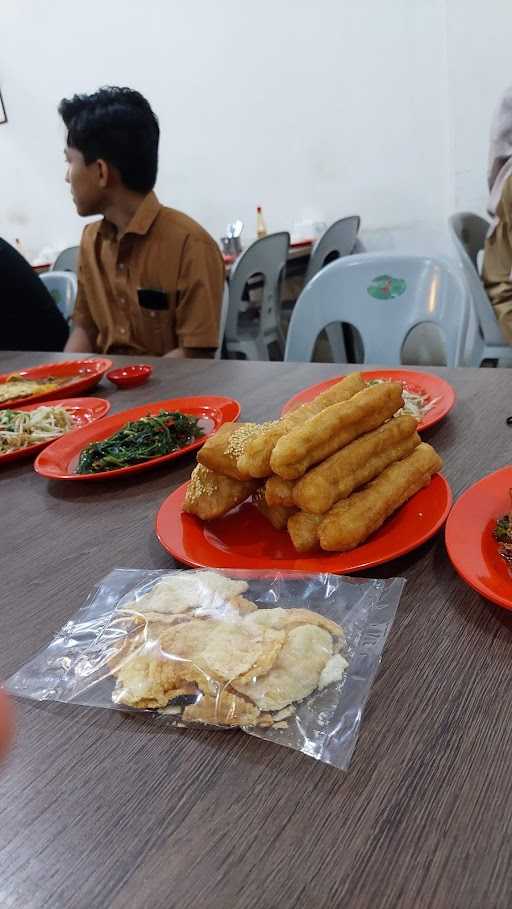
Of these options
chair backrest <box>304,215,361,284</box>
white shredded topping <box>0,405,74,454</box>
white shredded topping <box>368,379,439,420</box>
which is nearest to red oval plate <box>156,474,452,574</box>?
white shredded topping <box>368,379,439,420</box>

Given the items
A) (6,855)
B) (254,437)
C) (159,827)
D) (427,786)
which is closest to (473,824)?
(427,786)

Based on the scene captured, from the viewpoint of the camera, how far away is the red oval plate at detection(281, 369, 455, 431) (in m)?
1.24

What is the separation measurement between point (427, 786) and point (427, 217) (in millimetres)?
5308

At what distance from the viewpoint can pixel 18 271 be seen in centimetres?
311

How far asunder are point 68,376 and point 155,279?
3.07 feet

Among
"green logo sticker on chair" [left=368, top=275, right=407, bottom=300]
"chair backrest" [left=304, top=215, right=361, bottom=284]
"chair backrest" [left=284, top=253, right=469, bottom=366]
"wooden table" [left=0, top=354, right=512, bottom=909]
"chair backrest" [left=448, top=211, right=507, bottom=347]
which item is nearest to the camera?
"wooden table" [left=0, top=354, right=512, bottom=909]

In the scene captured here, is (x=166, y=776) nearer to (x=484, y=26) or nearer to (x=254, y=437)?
(x=254, y=437)

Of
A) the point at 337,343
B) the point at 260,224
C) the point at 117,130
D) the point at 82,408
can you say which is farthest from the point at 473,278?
the point at 260,224

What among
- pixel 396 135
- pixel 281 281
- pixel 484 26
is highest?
pixel 484 26

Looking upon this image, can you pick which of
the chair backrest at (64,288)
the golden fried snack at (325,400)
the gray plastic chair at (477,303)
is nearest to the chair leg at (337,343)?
the gray plastic chair at (477,303)

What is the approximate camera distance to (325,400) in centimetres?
96

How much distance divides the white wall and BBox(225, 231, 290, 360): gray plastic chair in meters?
1.41

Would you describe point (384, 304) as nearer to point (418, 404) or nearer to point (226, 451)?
point (418, 404)

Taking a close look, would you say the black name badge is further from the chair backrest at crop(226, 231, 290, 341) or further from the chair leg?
the chair backrest at crop(226, 231, 290, 341)
